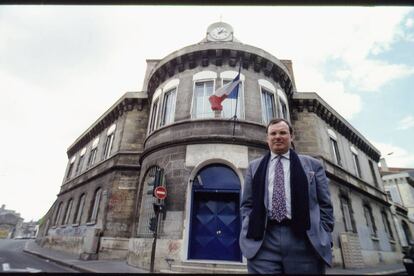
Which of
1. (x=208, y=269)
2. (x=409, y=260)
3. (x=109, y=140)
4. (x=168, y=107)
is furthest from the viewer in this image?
(x=109, y=140)

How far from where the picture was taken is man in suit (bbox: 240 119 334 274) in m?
1.91

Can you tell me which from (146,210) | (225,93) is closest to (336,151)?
(225,93)

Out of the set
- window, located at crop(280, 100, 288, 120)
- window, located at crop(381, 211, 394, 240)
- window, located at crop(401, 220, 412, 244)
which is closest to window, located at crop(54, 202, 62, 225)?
window, located at crop(280, 100, 288, 120)

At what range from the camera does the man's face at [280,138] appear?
8.04 feet

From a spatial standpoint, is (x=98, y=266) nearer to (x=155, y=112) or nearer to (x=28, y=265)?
(x=28, y=265)

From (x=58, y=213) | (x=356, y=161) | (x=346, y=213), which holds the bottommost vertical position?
(x=346, y=213)

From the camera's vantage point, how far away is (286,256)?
1.90 meters

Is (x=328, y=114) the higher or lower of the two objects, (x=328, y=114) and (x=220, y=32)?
the lower

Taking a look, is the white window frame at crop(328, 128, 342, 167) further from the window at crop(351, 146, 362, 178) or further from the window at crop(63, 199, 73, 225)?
the window at crop(63, 199, 73, 225)

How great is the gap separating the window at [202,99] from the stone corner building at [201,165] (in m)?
0.05

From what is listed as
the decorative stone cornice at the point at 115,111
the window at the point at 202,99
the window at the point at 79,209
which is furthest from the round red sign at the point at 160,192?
the window at the point at 79,209

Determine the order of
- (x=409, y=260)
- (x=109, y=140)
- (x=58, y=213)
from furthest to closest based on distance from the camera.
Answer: (x=58, y=213) → (x=109, y=140) → (x=409, y=260)

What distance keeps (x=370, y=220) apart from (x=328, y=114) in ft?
26.4

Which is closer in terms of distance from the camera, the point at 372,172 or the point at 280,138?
the point at 280,138
